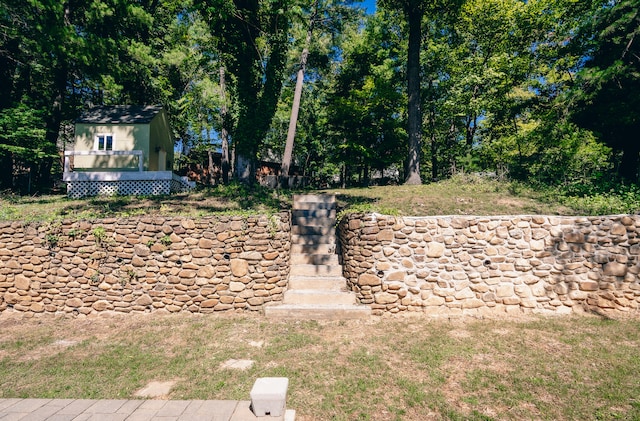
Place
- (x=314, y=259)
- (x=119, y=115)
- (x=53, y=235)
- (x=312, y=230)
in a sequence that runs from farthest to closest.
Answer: (x=119, y=115) < (x=312, y=230) < (x=314, y=259) < (x=53, y=235)

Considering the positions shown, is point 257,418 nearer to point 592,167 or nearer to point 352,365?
point 352,365

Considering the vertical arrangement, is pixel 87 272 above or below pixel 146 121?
below

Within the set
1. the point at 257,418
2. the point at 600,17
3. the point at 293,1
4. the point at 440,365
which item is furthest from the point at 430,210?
the point at 293,1

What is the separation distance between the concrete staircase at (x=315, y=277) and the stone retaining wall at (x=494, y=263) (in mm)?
503

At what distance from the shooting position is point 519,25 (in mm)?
19469

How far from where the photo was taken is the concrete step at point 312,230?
9.10 metres

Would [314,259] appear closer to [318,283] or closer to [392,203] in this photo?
[318,283]

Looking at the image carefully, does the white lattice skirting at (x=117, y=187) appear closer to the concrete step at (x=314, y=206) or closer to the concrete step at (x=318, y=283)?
the concrete step at (x=314, y=206)

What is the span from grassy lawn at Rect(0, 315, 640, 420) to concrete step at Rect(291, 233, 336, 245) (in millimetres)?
2580

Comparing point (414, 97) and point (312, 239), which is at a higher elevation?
point (414, 97)

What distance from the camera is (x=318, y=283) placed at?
24.7 ft

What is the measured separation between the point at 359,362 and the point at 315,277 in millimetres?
2809

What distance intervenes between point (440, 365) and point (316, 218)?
5.49 meters

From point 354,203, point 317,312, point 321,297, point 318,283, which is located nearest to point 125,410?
point 317,312
